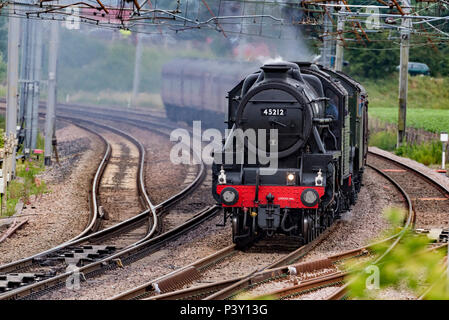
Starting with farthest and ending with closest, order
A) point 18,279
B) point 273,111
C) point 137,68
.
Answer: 1. point 137,68
2. point 273,111
3. point 18,279

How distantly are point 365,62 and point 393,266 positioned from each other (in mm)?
55350

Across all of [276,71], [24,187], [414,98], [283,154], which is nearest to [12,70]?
[24,187]

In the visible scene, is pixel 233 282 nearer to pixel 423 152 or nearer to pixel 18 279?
pixel 18 279

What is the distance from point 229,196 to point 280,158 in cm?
118

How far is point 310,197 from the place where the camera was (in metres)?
12.6

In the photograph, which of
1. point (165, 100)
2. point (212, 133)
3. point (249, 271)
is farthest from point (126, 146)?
point (249, 271)

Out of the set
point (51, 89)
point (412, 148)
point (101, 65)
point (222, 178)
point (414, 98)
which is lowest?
point (222, 178)

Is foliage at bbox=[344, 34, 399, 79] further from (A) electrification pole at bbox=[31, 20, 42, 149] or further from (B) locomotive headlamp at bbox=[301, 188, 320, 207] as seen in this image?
(B) locomotive headlamp at bbox=[301, 188, 320, 207]

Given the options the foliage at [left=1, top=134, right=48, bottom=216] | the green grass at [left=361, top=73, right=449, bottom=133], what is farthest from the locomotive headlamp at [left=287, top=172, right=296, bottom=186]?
the green grass at [left=361, top=73, right=449, bottom=133]

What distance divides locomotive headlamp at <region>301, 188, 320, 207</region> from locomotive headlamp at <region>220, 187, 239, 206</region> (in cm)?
114

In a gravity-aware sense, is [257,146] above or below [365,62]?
below

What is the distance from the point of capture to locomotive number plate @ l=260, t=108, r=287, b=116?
42.7ft
